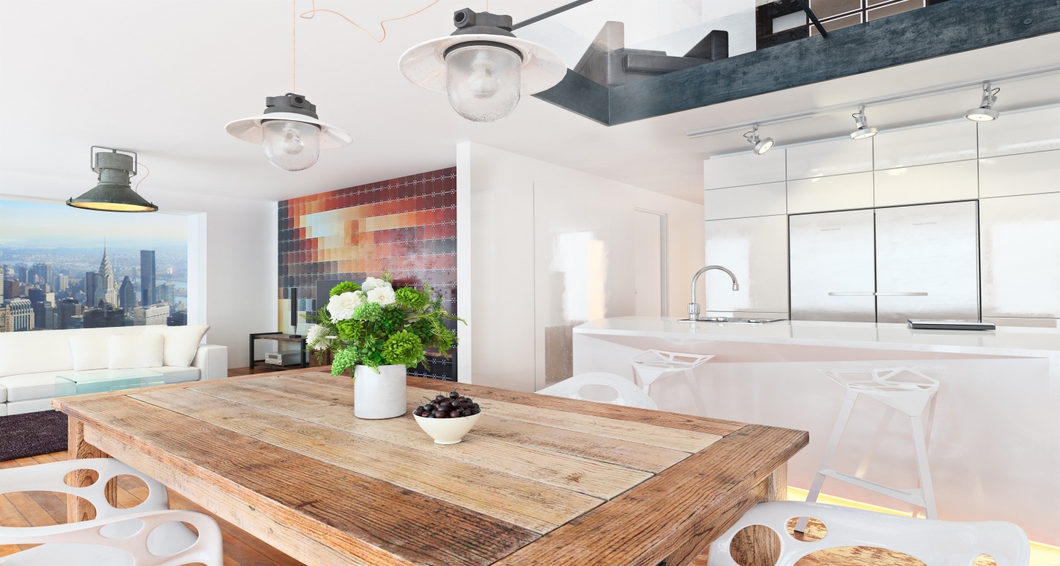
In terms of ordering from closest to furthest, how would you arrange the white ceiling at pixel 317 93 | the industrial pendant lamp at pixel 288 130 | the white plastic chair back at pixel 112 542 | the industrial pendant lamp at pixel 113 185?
the white plastic chair back at pixel 112 542 < the industrial pendant lamp at pixel 288 130 < the white ceiling at pixel 317 93 < the industrial pendant lamp at pixel 113 185

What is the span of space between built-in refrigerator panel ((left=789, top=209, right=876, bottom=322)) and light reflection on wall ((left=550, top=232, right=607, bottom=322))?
196 cm

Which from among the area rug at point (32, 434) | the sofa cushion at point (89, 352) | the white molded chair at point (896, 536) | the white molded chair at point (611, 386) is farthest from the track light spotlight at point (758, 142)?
the sofa cushion at point (89, 352)

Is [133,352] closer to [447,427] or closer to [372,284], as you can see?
[372,284]

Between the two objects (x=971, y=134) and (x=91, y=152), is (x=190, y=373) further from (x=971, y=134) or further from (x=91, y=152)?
(x=971, y=134)

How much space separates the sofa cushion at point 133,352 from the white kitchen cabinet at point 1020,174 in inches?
264

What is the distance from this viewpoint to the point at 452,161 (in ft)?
17.7

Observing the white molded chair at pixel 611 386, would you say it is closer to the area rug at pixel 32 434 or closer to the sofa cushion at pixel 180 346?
the area rug at pixel 32 434

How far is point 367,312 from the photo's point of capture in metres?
1.52

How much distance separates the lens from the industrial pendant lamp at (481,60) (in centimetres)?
126

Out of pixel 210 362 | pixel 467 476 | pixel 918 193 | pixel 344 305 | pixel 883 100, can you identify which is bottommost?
pixel 210 362

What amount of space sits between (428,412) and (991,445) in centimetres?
230

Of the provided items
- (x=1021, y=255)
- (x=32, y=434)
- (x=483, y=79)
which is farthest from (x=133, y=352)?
(x=1021, y=255)

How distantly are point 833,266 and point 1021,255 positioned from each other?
41.6 inches

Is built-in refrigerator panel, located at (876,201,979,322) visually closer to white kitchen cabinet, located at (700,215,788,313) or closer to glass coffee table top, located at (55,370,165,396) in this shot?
white kitchen cabinet, located at (700,215,788,313)
